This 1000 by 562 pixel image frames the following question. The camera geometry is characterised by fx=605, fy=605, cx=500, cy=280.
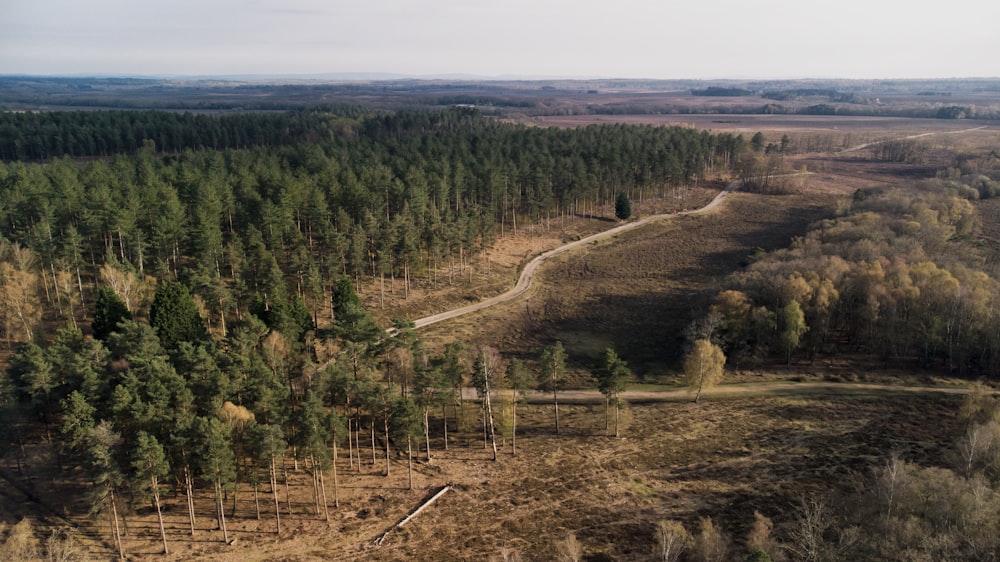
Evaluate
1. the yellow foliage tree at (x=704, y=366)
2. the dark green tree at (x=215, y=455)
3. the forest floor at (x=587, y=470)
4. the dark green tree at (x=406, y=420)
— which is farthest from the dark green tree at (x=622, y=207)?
the dark green tree at (x=215, y=455)

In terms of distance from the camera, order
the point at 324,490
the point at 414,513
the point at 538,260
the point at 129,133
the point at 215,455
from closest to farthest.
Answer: the point at 215,455
the point at 414,513
the point at 324,490
the point at 538,260
the point at 129,133

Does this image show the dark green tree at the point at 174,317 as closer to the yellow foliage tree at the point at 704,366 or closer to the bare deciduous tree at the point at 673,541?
the bare deciduous tree at the point at 673,541

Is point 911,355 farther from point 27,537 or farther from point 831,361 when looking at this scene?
point 27,537

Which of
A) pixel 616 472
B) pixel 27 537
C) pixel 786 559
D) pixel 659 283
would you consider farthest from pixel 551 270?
pixel 27 537

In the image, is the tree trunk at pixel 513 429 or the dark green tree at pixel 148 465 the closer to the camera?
the dark green tree at pixel 148 465

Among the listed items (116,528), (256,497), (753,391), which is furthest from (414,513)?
(753,391)

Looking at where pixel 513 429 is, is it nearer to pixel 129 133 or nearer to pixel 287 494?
pixel 287 494

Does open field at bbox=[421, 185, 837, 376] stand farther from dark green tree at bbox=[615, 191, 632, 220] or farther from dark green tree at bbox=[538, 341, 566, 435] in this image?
dark green tree at bbox=[538, 341, 566, 435]
